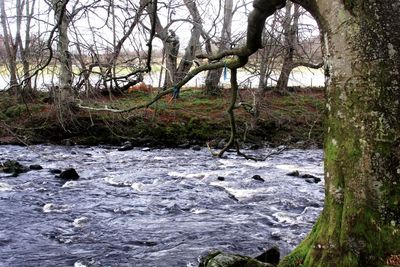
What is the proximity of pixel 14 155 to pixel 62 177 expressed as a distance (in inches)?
154

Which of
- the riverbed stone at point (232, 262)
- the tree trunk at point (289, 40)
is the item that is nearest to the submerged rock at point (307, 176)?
the tree trunk at point (289, 40)

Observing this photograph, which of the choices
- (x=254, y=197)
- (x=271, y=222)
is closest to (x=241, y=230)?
(x=271, y=222)

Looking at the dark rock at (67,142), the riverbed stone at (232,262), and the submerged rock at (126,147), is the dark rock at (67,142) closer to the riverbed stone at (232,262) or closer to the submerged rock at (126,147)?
the submerged rock at (126,147)

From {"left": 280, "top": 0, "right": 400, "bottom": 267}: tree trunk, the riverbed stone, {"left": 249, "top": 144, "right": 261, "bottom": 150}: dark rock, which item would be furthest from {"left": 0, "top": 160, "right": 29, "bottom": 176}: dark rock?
{"left": 280, "top": 0, "right": 400, "bottom": 267}: tree trunk

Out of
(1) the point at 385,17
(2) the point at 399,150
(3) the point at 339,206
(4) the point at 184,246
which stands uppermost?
(1) the point at 385,17

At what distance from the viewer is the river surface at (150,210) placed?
7008 millimetres

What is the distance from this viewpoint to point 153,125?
1912 cm

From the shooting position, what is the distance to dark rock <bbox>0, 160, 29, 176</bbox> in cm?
1234

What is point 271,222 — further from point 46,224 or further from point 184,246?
point 46,224

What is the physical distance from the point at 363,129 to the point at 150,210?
663cm

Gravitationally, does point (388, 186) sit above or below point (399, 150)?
below

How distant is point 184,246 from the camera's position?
7.19 m

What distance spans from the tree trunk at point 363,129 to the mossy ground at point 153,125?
13802 millimetres

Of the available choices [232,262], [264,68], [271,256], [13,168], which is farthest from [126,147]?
[232,262]
